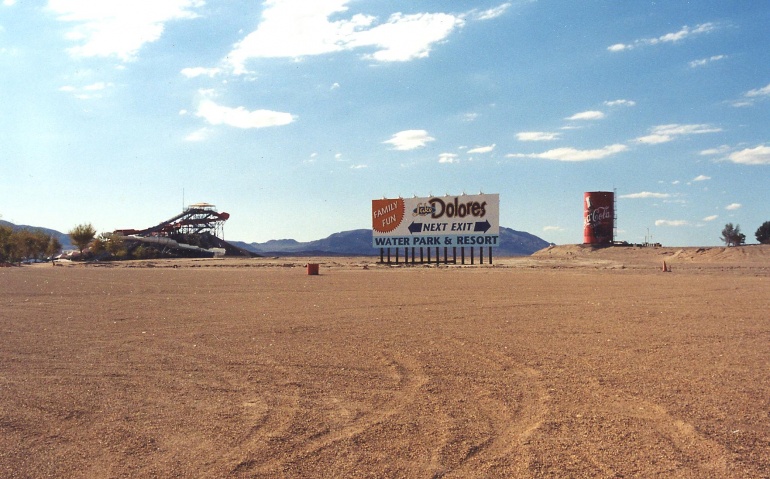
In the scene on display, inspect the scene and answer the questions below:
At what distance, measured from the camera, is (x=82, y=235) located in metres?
90.1

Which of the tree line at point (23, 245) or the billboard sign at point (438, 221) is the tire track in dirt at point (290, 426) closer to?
the billboard sign at point (438, 221)

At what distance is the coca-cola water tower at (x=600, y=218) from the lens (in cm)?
8394

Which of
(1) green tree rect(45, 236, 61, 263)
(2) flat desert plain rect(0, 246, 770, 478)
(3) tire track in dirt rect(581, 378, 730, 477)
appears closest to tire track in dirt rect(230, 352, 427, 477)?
(2) flat desert plain rect(0, 246, 770, 478)

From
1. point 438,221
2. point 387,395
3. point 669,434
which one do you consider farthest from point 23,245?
point 669,434

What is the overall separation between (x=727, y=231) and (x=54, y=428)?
106659 millimetres

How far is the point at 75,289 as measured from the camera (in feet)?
87.7

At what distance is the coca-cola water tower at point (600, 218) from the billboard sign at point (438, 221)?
32.6m

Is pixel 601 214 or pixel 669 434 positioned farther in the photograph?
pixel 601 214

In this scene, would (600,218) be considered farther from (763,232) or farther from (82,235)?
(82,235)

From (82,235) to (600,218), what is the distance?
7162 cm

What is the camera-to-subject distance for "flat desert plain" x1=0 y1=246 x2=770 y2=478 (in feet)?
19.1

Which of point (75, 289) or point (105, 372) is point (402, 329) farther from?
point (75, 289)

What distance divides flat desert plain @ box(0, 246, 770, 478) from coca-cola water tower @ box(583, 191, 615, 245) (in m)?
70.3

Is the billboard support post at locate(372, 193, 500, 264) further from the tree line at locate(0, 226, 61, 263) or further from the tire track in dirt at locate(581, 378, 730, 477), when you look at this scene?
the tree line at locate(0, 226, 61, 263)
